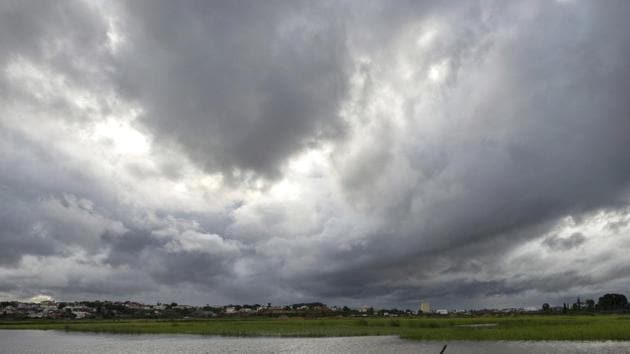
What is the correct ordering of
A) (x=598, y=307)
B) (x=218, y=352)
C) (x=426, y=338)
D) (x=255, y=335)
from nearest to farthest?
(x=218, y=352), (x=426, y=338), (x=255, y=335), (x=598, y=307)

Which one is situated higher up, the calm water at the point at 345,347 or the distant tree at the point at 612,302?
the distant tree at the point at 612,302

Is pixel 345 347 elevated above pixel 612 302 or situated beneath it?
situated beneath

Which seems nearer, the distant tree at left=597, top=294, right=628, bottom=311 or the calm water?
the calm water

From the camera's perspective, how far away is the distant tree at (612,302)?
19175 cm

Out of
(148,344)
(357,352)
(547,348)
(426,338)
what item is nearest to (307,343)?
(357,352)

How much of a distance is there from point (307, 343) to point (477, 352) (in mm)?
21900

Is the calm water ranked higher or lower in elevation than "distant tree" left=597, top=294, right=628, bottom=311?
lower

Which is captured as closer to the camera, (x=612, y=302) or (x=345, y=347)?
(x=345, y=347)

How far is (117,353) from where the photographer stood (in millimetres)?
52438

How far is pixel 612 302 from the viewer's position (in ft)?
641

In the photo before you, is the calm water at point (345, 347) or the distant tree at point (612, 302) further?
the distant tree at point (612, 302)

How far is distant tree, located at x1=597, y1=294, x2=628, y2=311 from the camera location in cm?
19175

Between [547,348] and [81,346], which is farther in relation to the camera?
[81,346]

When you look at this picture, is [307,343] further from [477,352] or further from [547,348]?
[547,348]
